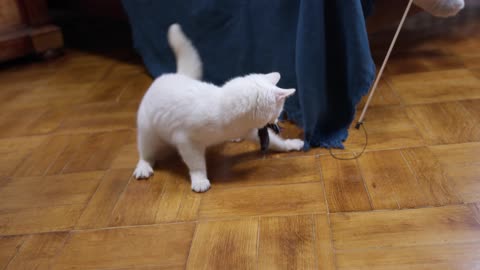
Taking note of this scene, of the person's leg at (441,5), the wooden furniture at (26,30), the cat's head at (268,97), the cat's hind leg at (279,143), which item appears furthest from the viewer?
the wooden furniture at (26,30)

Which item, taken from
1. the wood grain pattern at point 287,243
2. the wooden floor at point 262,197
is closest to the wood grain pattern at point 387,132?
the wooden floor at point 262,197

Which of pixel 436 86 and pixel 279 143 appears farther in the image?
pixel 436 86

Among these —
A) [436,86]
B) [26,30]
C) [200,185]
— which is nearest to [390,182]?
[200,185]

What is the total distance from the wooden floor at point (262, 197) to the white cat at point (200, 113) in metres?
0.09

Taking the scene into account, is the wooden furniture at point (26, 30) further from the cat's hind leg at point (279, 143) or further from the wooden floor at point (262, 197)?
the cat's hind leg at point (279, 143)

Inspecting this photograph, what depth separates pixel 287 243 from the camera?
92 cm

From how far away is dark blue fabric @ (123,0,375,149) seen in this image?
1.17 metres

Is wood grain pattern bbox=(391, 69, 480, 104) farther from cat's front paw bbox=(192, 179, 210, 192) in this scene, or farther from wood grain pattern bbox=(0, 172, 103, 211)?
wood grain pattern bbox=(0, 172, 103, 211)

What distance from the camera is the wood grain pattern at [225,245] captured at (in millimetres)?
894

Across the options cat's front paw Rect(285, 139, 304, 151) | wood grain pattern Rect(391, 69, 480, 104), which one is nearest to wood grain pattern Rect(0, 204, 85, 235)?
cat's front paw Rect(285, 139, 304, 151)

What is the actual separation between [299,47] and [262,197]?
16.5 inches

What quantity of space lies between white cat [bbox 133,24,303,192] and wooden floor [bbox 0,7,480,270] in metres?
0.09

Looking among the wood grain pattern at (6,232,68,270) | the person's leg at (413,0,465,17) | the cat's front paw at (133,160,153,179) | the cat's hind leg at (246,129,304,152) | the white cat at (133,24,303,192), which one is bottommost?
the wood grain pattern at (6,232,68,270)

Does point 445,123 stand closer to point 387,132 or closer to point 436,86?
point 387,132
